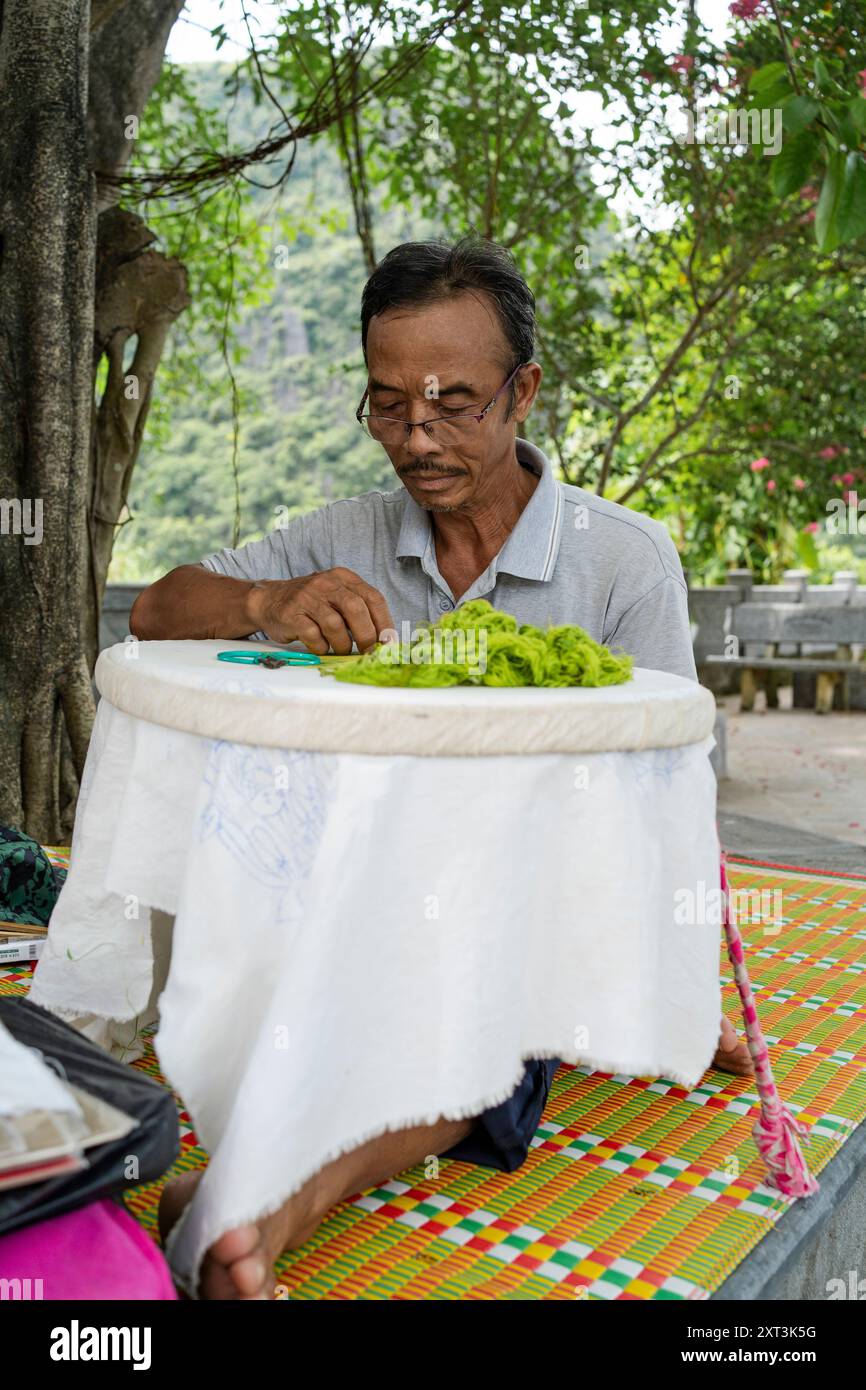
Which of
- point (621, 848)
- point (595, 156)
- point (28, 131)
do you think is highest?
point (595, 156)

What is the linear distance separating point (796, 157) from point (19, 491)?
2411mm

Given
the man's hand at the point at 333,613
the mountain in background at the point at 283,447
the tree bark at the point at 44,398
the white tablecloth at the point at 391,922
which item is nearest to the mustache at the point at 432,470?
the man's hand at the point at 333,613

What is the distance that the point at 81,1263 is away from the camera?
4.78 ft

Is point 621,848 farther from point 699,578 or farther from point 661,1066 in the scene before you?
point 699,578

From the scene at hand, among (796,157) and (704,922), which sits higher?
(796,157)

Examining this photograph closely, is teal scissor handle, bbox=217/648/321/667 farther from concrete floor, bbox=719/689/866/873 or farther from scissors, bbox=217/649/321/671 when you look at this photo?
concrete floor, bbox=719/689/866/873

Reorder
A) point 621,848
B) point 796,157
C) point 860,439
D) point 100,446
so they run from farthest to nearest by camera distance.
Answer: point 860,439 < point 100,446 < point 796,157 < point 621,848

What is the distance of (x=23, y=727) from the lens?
3891 millimetres

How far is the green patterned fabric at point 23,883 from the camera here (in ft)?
9.88

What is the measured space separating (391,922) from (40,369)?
112 inches

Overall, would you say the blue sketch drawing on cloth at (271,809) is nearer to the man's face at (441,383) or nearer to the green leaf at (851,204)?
the man's face at (441,383)

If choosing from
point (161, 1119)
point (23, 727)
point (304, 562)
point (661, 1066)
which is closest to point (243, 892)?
point (161, 1119)

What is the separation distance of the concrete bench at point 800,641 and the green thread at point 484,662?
8.78 metres

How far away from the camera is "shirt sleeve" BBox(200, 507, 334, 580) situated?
9.25 ft
